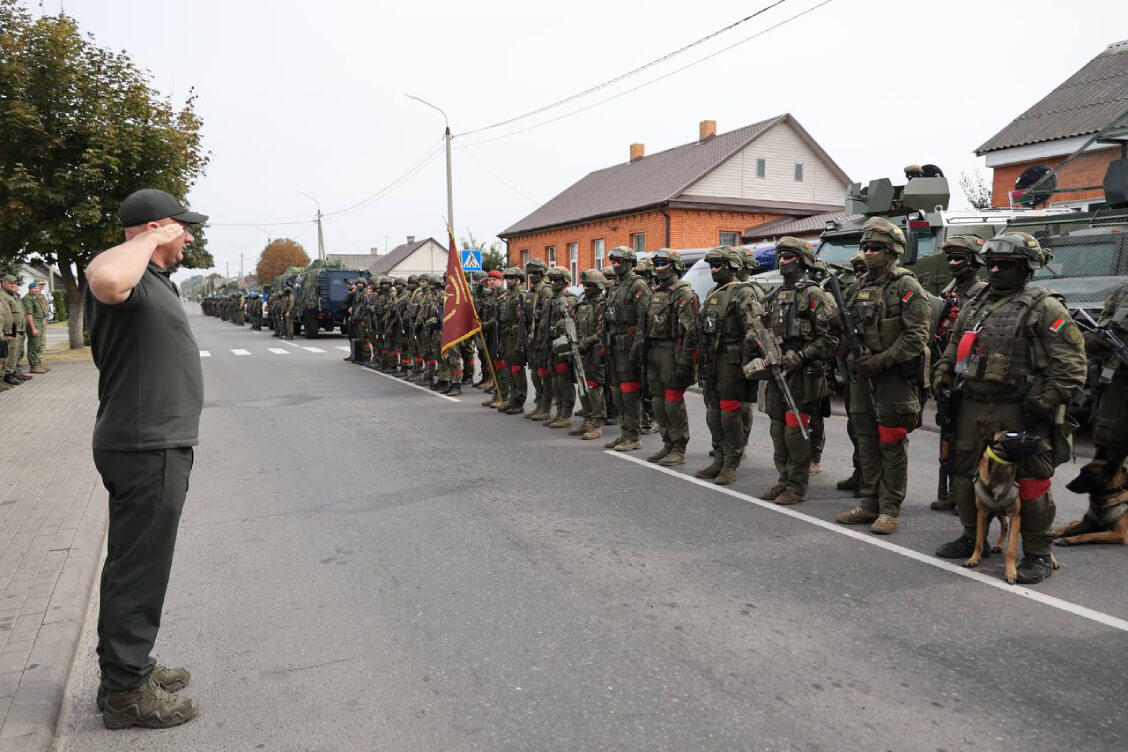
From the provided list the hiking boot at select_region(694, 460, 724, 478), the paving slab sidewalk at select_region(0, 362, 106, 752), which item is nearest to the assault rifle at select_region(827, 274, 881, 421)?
the hiking boot at select_region(694, 460, 724, 478)

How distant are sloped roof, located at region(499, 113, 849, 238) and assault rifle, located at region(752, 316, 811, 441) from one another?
26286 mm

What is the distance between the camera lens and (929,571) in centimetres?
480

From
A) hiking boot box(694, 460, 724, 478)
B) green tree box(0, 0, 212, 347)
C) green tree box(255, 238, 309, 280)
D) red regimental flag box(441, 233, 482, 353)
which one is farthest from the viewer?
green tree box(255, 238, 309, 280)

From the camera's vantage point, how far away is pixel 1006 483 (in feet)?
15.1

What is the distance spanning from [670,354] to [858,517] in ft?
8.75

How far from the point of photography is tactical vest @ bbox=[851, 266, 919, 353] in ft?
18.1

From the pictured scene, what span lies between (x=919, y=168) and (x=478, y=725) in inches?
474

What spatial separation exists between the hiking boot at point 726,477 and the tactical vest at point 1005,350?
8.10 feet

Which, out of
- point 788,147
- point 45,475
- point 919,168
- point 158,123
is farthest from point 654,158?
point 45,475

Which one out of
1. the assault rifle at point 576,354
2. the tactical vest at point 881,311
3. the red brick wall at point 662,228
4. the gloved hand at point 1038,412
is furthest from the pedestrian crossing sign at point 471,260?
the gloved hand at point 1038,412

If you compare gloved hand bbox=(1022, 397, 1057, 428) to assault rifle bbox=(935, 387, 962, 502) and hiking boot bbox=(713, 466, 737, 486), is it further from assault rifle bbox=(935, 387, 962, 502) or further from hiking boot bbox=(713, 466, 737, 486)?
hiking boot bbox=(713, 466, 737, 486)

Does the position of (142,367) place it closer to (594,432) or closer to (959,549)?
(959,549)

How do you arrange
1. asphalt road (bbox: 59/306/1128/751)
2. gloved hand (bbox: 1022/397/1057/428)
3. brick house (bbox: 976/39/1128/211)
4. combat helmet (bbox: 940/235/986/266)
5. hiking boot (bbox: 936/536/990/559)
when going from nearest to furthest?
1. asphalt road (bbox: 59/306/1128/751)
2. gloved hand (bbox: 1022/397/1057/428)
3. hiking boot (bbox: 936/536/990/559)
4. combat helmet (bbox: 940/235/986/266)
5. brick house (bbox: 976/39/1128/211)

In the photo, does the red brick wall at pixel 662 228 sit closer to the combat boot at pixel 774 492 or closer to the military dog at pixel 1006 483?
the combat boot at pixel 774 492
